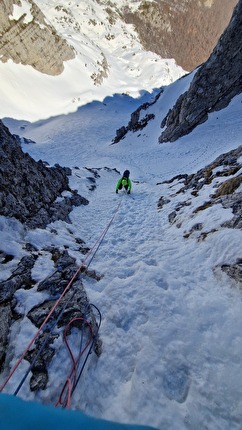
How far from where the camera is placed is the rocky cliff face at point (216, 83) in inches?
862

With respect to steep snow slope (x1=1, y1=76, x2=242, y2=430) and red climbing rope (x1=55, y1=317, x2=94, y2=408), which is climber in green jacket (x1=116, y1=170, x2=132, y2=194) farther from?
red climbing rope (x1=55, y1=317, x2=94, y2=408)

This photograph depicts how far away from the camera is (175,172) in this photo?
18750 mm

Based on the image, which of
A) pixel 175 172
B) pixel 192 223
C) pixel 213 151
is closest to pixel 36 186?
pixel 192 223

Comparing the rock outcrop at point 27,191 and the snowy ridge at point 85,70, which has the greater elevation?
the snowy ridge at point 85,70

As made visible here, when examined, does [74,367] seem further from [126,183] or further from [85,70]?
[85,70]

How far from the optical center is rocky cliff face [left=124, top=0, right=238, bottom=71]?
3273 inches

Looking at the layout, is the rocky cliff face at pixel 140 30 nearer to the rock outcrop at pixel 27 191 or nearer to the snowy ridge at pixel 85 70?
the snowy ridge at pixel 85 70

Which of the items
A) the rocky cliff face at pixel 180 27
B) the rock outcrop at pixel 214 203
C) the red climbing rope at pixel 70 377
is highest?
the rocky cliff face at pixel 180 27

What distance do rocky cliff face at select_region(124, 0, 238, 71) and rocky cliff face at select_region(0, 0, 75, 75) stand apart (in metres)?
41.2

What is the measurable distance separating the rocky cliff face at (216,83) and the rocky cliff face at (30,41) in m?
33.7

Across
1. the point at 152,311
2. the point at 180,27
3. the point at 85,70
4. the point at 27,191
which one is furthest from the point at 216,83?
the point at 180,27

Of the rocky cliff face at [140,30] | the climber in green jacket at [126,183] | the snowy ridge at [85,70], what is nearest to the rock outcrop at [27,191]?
the climber in green jacket at [126,183]

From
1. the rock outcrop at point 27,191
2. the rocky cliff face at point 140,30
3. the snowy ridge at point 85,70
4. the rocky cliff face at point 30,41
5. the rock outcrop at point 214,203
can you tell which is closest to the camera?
the rock outcrop at point 214,203

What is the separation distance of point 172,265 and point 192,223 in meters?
2.12
